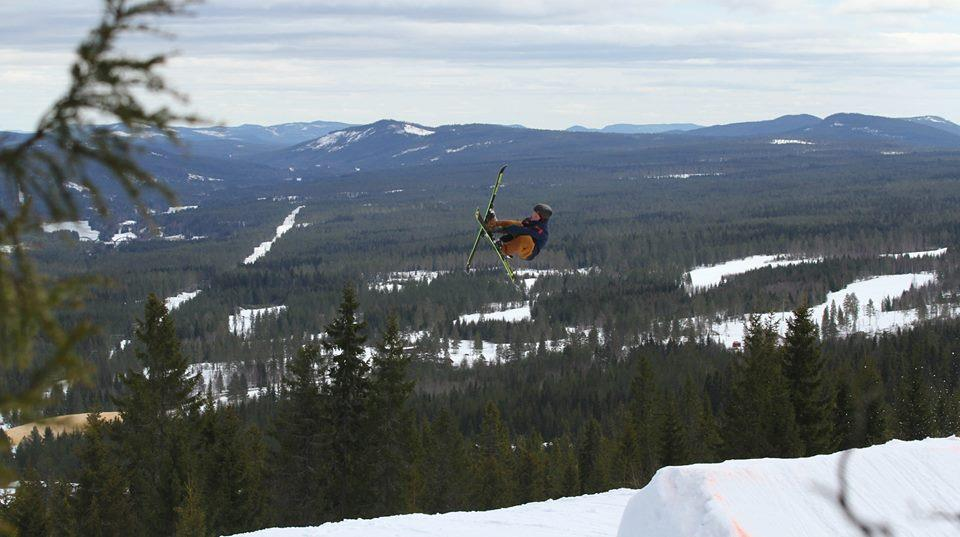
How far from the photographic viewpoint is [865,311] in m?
130

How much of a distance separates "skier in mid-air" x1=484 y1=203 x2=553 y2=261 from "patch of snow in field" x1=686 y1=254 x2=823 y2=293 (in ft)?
471

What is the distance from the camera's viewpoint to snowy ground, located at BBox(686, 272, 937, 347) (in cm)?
12081

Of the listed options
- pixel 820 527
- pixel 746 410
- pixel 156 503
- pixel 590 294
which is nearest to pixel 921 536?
pixel 820 527

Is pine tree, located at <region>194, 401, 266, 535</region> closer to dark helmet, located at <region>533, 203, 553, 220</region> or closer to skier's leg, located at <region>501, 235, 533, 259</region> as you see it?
skier's leg, located at <region>501, 235, 533, 259</region>

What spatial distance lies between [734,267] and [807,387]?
155 metres

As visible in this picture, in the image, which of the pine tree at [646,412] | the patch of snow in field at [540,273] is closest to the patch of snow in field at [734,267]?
the patch of snow in field at [540,273]

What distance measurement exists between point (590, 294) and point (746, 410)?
123m

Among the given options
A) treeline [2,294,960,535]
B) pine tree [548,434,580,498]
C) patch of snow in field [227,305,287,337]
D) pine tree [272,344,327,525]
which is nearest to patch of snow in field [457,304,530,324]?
patch of snow in field [227,305,287,337]

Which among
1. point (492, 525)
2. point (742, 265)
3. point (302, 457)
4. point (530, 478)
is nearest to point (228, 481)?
point (302, 457)

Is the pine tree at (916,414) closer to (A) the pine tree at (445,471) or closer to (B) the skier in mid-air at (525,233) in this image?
(A) the pine tree at (445,471)

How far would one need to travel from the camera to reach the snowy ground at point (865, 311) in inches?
4756

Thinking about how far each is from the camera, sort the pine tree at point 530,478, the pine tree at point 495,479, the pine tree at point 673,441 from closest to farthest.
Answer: the pine tree at point 673,441
the pine tree at point 495,479
the pine tree at point 530,478

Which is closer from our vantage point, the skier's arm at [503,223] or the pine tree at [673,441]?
the skier's arm at [503,223]

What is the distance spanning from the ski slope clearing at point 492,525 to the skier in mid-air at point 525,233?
17.6 feet
